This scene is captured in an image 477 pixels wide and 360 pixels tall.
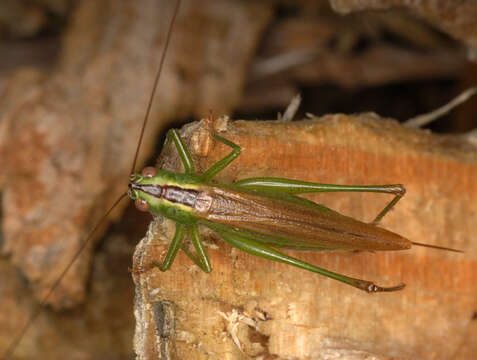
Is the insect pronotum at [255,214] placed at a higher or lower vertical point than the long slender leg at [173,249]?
higher

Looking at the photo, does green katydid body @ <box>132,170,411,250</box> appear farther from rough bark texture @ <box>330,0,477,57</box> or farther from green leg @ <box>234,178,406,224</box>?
rough bark texture @ <box>330,0,477,57</box>

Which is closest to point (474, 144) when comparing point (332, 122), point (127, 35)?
point (332, 122)

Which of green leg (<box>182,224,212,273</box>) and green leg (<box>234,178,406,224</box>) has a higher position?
green leg (<box>234,178,406,224</box>)

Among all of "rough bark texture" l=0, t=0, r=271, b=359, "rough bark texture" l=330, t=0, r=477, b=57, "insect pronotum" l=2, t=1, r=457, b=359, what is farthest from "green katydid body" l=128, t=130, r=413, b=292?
"rough bark texture" l=330, t=0, r=477, b=57

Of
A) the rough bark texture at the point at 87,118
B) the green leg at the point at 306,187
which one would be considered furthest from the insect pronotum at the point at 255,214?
the rough bark texture at the point at 87,118

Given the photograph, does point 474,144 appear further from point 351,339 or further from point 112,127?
point 112,127

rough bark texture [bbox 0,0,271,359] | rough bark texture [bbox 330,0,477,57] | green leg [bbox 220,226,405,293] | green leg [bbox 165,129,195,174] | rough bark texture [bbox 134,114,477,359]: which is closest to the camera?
rough bark texture [bbox 134,114,477,359]

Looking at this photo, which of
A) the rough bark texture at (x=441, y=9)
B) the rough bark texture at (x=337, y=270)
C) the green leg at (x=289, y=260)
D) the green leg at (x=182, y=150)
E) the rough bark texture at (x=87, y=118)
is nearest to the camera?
the rough bark texture at (x=337, y=270)

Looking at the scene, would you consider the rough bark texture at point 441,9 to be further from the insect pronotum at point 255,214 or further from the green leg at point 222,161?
the green leg at point 222,161
